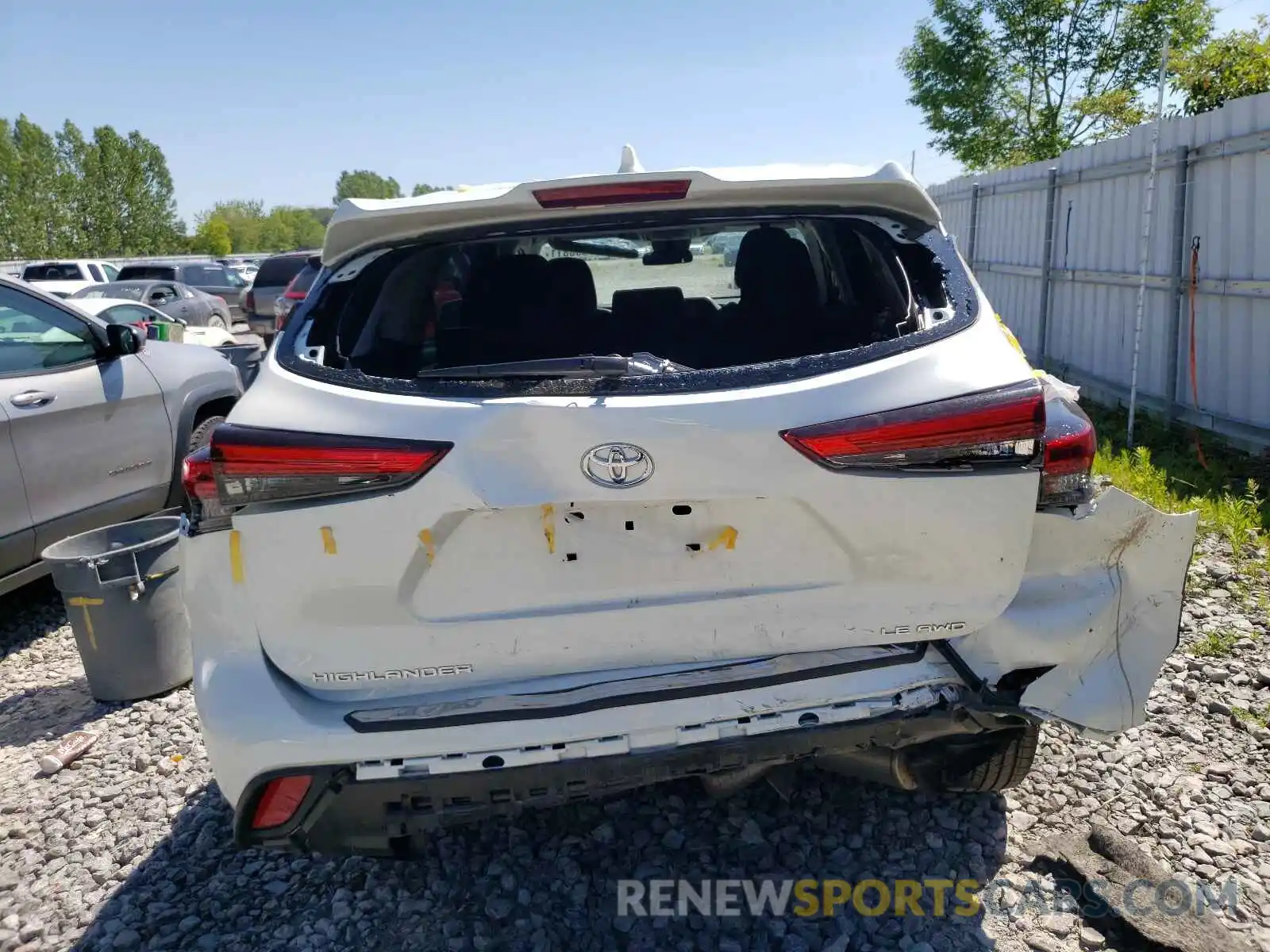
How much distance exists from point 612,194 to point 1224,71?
42.9 feet

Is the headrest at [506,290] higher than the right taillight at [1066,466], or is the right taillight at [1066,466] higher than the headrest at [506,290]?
the headrest at [506,290]

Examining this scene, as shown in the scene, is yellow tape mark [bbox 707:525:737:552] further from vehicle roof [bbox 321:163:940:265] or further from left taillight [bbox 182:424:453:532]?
vehicle roof [bbox 321:163:940:265]

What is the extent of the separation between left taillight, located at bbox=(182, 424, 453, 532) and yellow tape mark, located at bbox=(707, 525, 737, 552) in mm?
597

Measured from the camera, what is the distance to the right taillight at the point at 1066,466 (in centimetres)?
229

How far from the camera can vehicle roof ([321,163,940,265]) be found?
241 cm

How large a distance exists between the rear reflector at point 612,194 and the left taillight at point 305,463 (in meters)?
0.73

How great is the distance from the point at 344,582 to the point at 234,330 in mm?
23183

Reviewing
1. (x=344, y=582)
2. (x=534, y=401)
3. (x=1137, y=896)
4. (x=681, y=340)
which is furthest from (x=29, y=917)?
(x=1137, y=896)

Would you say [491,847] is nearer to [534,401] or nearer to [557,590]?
[557,590]

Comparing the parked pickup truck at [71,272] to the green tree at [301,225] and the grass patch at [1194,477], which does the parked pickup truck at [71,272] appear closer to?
the grass patch at [1194,477]

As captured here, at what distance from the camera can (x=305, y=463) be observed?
212 cm

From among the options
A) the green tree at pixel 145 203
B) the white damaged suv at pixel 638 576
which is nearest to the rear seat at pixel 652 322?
the white damaged suv at pixel 638 576

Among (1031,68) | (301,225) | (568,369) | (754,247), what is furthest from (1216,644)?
(301,225)

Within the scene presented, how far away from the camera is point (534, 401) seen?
2.08 metres
